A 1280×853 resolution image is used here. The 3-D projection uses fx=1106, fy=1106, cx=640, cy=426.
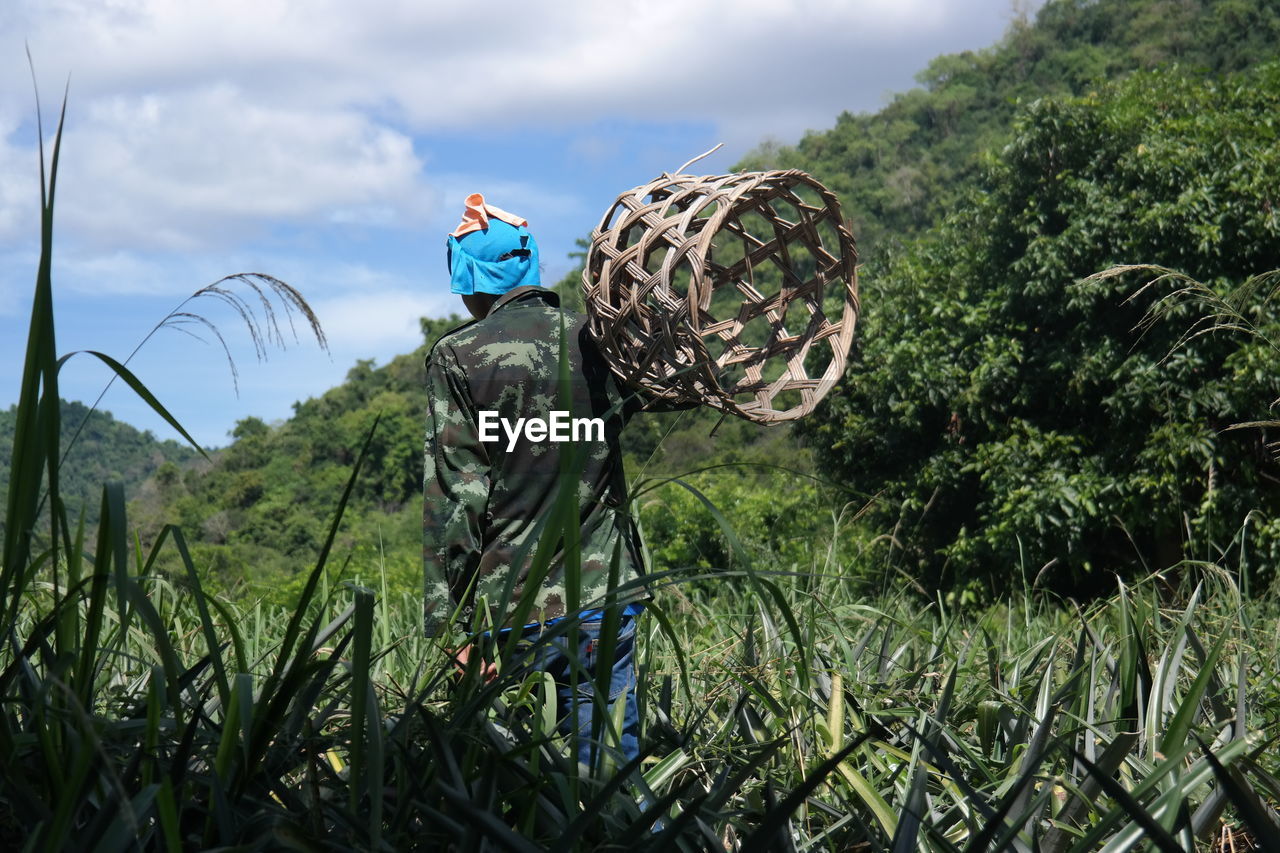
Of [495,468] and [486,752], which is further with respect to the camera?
[495,468]

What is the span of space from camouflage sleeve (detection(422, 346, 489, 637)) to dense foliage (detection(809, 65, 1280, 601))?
5205 mm

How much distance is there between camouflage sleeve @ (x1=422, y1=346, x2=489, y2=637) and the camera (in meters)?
2.17

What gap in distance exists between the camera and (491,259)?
2.46m

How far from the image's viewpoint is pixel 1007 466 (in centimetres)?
827

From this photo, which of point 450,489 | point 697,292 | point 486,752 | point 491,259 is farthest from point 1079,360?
point 486,752

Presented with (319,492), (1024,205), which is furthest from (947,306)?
(319,492)

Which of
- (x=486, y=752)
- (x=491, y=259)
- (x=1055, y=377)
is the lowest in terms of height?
(x=486, y=752)

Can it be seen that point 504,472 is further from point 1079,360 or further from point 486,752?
point 1079,360

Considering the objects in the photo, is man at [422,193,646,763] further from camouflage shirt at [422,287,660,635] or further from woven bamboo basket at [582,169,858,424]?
woven bamboo basket at [582,169,858,424]

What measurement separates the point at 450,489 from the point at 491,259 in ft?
1.87

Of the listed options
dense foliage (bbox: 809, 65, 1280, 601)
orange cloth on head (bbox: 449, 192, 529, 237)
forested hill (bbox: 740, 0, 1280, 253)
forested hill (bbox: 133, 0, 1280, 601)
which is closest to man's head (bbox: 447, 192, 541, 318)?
orange cloth on head (bbox: 449, 192, 529, 237)

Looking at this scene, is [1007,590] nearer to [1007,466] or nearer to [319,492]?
[1007,466]

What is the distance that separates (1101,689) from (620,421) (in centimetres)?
117

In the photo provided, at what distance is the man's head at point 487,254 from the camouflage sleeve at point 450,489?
28 cm
